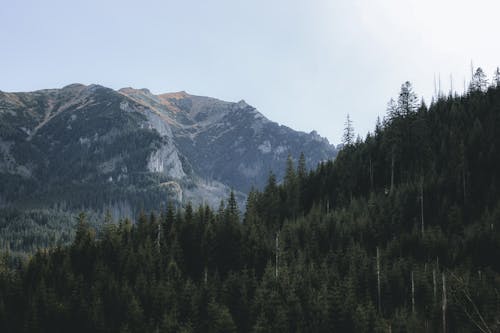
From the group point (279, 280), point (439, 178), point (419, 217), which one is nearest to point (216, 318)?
point (279, 280)

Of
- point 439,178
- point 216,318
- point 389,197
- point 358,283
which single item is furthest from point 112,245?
point 439,178

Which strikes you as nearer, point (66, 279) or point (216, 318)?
point (216, 318)

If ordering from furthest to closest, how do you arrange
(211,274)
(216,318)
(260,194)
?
(260,194), (211,274), (216,318)

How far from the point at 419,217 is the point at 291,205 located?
1320 inches

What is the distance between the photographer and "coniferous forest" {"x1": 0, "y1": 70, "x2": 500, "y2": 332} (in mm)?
67250

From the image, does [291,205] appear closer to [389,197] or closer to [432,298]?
[389,197]

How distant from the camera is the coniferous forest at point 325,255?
221ft

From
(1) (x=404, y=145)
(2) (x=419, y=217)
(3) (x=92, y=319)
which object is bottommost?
(3) (x=92, y=319)

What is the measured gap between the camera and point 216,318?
66.1m

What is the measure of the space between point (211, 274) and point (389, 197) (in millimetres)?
40369

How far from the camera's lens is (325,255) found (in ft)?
290

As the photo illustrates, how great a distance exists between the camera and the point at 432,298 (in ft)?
218

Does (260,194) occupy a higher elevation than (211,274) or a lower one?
higher

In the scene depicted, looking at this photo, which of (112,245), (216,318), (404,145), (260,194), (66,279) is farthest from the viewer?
(260,194)
